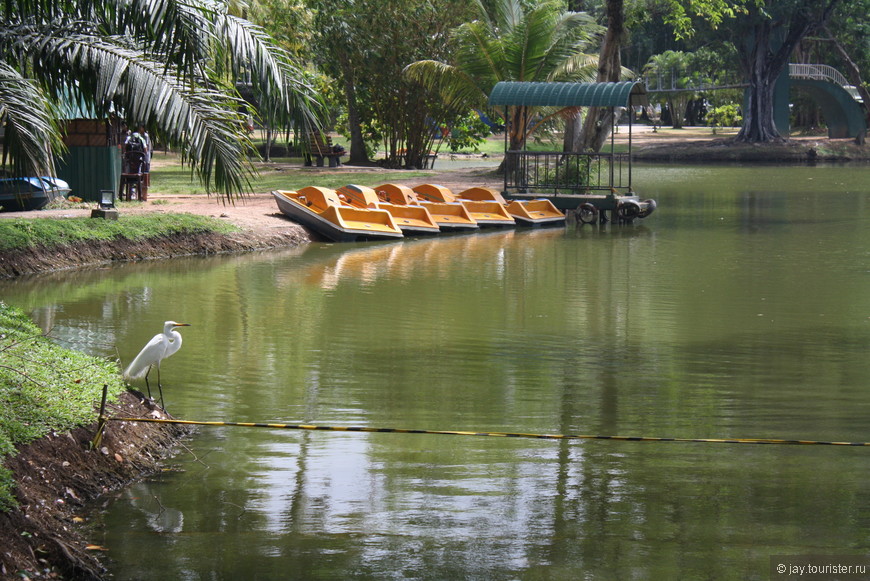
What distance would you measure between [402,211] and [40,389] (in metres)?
15.3

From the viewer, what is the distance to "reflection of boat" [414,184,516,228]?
76.7 feet

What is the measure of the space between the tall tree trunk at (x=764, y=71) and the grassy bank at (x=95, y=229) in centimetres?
4259

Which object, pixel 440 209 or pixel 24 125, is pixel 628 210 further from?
pixel 24 125

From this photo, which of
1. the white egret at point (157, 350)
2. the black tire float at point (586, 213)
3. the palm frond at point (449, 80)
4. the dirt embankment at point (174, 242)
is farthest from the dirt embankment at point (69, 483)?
the palm frond at point (449, 80)

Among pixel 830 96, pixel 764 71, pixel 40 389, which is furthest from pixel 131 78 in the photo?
pixel 830 96

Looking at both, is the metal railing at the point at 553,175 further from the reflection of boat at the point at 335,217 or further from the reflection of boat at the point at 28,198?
the reflection of boat at the point at 28,198

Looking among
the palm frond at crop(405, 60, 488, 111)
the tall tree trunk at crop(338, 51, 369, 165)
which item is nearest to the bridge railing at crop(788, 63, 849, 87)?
the tall tree trunk at crop(338, 51, 369, 165)

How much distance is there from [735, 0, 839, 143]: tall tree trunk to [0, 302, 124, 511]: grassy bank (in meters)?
52.2

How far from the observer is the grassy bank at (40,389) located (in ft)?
21.4

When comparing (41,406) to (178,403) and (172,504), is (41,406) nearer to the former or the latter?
Answer: (172,504)

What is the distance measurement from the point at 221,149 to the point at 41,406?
3291 millimetres

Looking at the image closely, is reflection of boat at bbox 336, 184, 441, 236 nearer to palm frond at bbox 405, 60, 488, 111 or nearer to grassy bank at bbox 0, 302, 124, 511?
palm frond at bbox 405, 60, 488, 111

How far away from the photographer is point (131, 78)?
9.75m

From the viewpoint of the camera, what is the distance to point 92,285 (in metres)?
15.5
